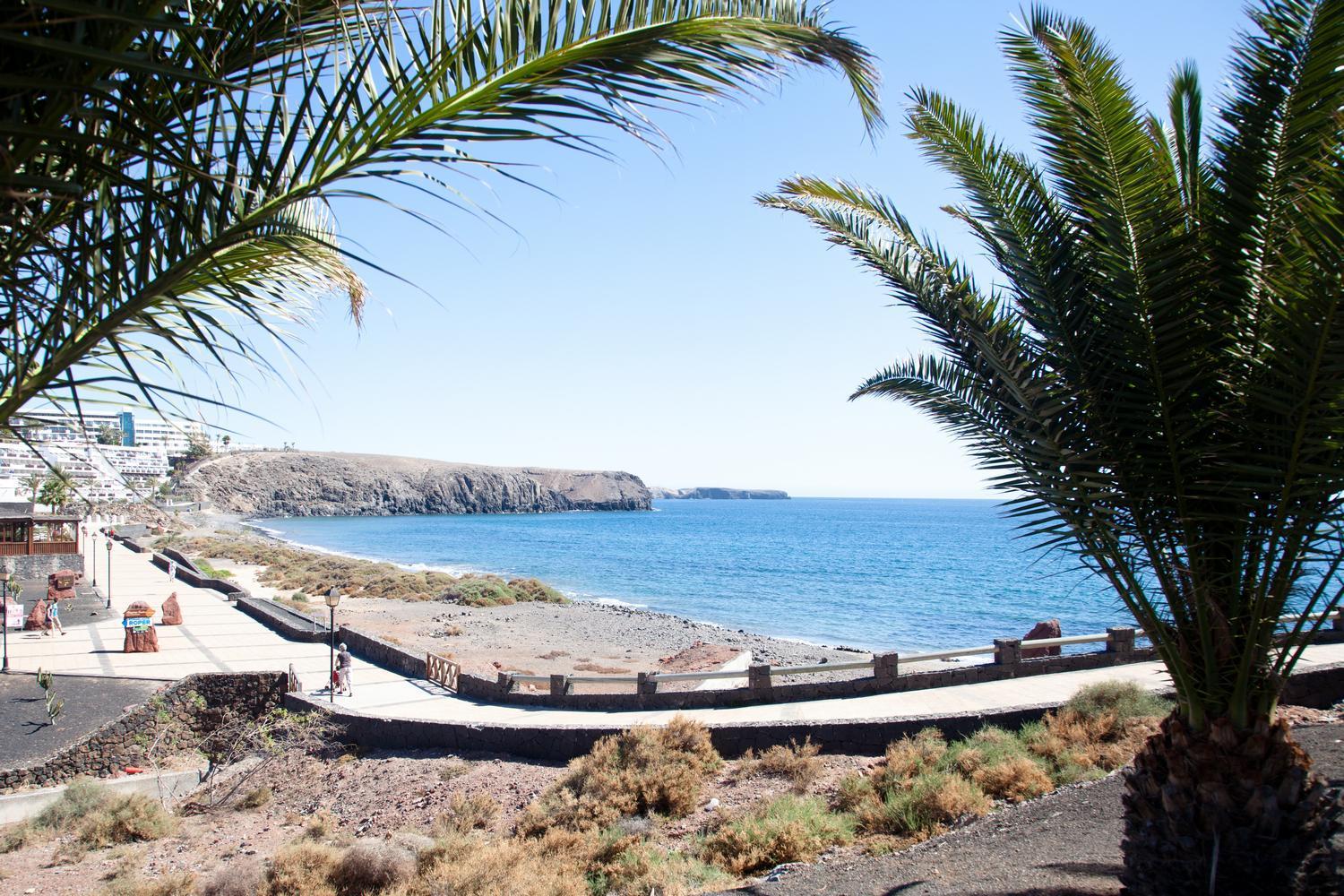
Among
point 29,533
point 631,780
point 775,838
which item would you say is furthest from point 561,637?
point 775,838

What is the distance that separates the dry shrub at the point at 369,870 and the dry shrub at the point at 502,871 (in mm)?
222

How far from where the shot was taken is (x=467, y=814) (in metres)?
11.0

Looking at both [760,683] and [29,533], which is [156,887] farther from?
[29,533]

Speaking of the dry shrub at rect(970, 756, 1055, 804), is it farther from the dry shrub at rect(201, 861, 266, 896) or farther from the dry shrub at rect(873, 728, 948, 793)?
the dry shrub at rect(201, 861, 266, 896)

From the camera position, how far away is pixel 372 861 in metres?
8.84

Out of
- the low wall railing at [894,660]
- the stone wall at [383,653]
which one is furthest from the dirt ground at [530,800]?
the stone wall at [383,653]

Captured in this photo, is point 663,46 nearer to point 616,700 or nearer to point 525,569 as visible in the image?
point 616,700

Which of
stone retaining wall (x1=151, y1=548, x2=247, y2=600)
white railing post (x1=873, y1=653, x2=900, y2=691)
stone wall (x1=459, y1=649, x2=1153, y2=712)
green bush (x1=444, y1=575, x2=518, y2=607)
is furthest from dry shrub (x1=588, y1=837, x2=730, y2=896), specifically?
green bush (x1=444, y1=575, x2=518, y2=607)

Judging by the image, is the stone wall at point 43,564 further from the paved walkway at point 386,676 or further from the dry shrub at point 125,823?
the dry shrub at point 125,823

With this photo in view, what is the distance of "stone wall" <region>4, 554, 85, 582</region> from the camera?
110ft

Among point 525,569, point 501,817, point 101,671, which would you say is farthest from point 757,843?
point 525,569

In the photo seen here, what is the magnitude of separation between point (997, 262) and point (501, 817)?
9.49m

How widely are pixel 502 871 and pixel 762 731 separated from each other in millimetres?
5288

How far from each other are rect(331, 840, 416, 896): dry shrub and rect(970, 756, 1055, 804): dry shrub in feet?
19.8
